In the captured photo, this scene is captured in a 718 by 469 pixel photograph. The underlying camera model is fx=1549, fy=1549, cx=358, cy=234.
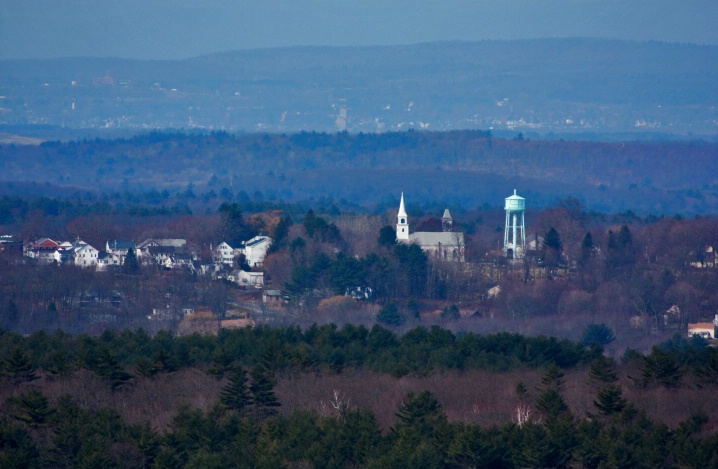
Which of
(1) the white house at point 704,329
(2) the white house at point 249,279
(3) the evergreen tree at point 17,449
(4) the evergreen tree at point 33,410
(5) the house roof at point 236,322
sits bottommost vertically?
(1) the white house at point 704,329

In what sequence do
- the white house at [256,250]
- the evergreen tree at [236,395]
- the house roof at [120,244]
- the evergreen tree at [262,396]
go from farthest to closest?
the house roof at [120,244] → the white house at [256,250] → the evergreen tree at [262,396] → the evergreen tree at [236,395]

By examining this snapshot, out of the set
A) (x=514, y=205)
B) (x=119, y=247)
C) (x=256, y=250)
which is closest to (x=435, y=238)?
(x=514, y=205)

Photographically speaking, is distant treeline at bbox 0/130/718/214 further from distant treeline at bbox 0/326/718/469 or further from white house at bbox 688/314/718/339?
distant treeline at bbox 0/326/718/469

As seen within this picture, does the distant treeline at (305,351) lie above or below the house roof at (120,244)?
below

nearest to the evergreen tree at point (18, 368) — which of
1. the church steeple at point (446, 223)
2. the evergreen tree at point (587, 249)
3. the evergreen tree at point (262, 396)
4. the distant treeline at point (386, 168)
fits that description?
the evergreen tree at point (262, 396)

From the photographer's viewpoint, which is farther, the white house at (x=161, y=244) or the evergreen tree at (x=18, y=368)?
the white house at (x=161, y=244)

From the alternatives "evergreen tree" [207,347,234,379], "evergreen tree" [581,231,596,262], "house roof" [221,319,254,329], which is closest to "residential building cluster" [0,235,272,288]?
"house roof" [221,319,254,329]

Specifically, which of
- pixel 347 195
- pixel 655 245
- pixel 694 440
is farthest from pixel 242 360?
pixel 347 195

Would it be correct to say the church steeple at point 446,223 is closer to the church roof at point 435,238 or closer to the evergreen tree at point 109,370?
the church roof at point 435,238

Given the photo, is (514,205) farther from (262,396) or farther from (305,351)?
(262,396)
